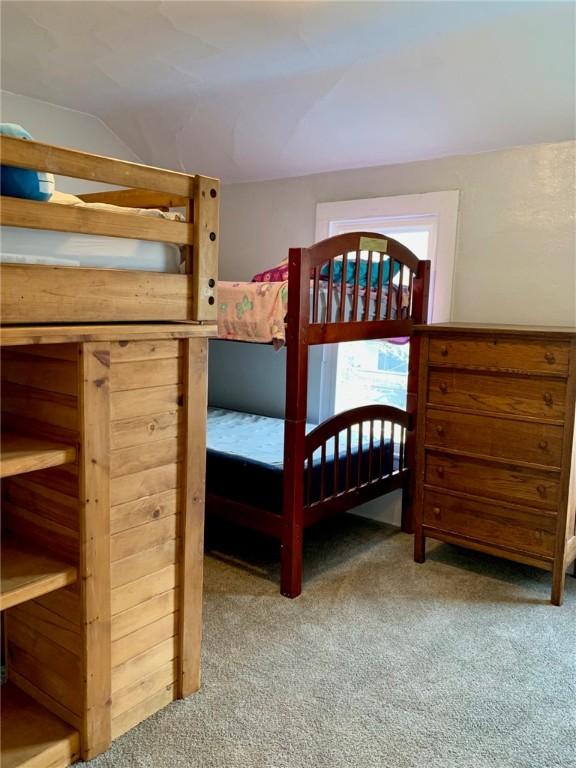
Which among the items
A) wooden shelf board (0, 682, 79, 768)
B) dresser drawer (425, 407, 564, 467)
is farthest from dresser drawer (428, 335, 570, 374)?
wooden shelf board (0, 682, 79, 768)

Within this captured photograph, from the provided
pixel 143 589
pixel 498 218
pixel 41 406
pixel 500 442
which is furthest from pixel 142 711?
pixel 498 218

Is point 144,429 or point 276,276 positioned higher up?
point 276,276

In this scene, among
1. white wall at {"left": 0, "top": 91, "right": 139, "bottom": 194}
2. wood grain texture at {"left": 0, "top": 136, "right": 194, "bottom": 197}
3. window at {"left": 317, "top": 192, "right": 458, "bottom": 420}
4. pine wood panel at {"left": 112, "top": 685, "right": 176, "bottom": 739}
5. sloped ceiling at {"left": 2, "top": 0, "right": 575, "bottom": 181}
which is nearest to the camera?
wood grain texture at {"left": 0, "top": 136, "right": 194, "bottom": 197}

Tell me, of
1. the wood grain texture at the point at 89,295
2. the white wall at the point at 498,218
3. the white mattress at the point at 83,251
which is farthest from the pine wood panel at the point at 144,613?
the white wall at the point at 498,218

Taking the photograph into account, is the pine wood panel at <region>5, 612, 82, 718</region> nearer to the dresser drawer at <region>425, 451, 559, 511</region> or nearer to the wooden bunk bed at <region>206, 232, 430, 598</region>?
the wooden bunk bed at <region>206, 232, 430, 598</region>

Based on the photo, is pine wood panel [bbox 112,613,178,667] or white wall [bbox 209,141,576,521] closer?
pine wood panel [bbox 112,613,178,667]

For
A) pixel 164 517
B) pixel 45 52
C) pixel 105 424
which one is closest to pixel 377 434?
pixel 164 517

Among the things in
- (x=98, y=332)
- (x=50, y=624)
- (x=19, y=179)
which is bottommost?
(x=50, y=624)

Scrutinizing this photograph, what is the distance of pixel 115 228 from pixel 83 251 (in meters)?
0.10

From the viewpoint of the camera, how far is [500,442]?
100 inches

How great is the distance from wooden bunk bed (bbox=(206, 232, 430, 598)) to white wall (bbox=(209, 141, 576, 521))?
26cm

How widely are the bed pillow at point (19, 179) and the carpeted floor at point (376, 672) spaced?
4.62 ft

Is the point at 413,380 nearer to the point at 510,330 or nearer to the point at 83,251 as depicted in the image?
the point at 510,330

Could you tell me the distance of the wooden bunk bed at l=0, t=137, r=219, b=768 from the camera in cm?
142
